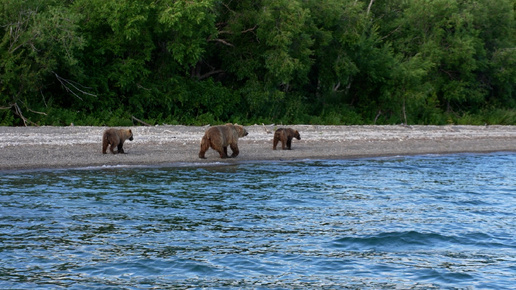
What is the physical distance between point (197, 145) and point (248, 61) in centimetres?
919

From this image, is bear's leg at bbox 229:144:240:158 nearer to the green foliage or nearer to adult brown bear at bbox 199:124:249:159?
adult brown bear at bbox 199:124:249:159

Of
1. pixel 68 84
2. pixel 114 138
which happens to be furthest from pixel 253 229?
pixel 68 84

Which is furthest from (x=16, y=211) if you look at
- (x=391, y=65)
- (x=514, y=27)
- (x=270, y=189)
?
(x=514, y=27)

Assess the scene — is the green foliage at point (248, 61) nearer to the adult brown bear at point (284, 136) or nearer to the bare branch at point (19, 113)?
the bare branch at point (19, 113)

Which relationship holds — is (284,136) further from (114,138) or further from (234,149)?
(114,138)

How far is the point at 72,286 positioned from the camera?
8422 mm

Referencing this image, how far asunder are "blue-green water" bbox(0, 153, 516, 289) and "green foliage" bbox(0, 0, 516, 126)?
9738mm

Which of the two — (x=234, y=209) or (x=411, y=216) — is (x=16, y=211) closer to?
(x=234, y=209)

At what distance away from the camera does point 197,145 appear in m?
21.2

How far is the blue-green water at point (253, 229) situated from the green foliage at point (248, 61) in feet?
31.9

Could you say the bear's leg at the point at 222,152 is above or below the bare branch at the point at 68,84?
below

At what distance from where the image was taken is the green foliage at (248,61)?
25.1m

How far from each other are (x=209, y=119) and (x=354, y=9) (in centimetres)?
929

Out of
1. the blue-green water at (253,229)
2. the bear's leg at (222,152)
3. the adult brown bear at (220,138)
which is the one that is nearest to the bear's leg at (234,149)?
the adult brown bear at (220,138)
